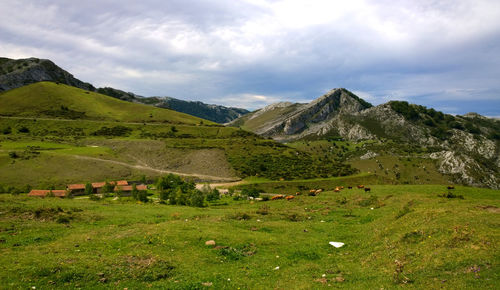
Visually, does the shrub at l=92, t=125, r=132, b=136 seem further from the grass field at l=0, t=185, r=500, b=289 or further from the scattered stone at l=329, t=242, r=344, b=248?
the scattered stone at l=329, t=242, r=344, b=248

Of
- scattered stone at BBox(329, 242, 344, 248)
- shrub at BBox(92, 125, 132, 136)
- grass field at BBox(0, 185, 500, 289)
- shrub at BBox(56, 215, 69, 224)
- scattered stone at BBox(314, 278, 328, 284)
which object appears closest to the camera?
grass field at BBox(0, 185, 500, 289)

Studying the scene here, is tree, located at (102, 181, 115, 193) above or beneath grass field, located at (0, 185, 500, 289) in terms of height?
beneath

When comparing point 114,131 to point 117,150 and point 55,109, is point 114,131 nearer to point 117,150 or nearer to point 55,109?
point 117,150

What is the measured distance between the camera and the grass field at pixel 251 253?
10.6 metres

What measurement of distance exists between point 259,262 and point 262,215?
37.7ft

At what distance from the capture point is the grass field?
10.6m

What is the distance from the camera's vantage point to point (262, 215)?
25422 millimetres

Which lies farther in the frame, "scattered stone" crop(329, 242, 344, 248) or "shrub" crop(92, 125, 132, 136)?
"shrub" crop(92, 125, 132, 136)

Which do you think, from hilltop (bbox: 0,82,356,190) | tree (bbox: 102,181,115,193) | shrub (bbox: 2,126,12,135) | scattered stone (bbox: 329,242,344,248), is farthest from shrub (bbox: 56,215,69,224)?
shrub (bbox: 2,126,12,135)

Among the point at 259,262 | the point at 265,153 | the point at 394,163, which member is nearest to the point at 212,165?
the point at 265,153

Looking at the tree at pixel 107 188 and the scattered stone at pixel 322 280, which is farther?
the tree at pixel 107 188

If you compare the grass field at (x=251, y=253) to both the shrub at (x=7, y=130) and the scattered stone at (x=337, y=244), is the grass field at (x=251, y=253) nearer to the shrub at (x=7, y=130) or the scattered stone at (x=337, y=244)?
the scattered stone at (x=337, y=244)

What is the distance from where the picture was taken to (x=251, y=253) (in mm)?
15195

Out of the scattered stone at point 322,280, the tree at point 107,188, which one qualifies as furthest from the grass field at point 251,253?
the tree at point 107,188
